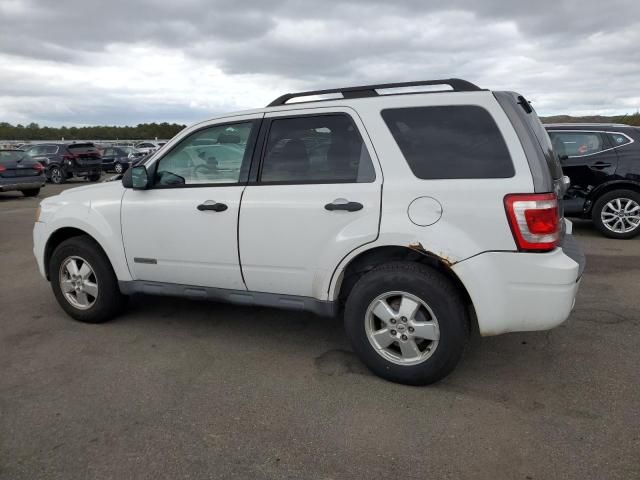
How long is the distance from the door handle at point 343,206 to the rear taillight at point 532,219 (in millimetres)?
879

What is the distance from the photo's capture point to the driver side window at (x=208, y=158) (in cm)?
387

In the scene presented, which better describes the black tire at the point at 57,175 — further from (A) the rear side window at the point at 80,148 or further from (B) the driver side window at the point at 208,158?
(B) the driver side window at the point at 208,158

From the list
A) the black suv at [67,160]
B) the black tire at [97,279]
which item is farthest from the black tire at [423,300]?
the black suv at [67,160]

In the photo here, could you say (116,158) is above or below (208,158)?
below

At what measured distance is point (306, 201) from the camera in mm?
3482

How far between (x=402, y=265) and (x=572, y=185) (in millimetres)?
5799

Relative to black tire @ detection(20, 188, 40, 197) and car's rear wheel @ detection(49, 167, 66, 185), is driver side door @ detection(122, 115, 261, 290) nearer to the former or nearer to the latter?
black tire @ detection(20, 188, 40, 197)

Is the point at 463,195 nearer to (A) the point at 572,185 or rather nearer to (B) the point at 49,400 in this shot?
(B) the point at 49,400

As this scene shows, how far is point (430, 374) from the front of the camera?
10.7ft

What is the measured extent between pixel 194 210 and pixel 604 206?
6471mm

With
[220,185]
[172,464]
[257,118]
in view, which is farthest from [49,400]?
[257,118]

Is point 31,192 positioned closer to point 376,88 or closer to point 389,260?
point 376,88

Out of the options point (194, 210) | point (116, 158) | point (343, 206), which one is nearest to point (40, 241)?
point (194, 210)

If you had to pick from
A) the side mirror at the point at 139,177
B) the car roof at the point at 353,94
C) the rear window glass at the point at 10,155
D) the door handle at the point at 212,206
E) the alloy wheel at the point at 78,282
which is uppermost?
the car roof at the point at 353,94
